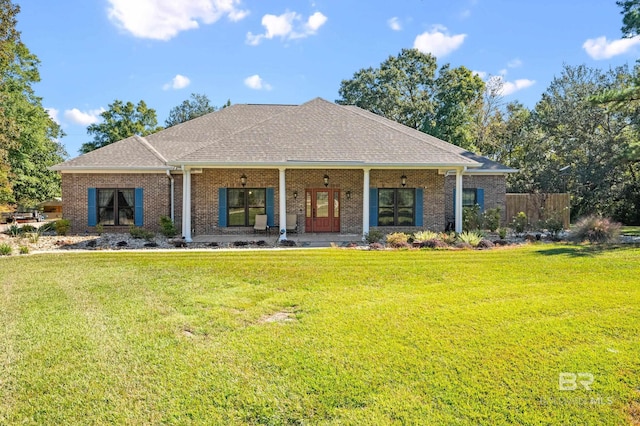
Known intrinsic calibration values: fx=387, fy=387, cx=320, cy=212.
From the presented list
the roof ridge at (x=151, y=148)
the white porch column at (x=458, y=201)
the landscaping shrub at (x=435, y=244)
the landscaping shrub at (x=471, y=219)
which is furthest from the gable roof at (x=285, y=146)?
the landscaping shrub at (x=435, y=244)

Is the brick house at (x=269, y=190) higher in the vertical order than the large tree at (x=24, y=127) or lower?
lower

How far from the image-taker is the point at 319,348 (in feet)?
14.5

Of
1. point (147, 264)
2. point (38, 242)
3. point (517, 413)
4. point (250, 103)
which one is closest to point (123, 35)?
point (250, 103)

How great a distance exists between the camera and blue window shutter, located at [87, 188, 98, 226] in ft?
54.7

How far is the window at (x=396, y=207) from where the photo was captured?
54.2ft

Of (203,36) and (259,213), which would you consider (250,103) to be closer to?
(203,36)

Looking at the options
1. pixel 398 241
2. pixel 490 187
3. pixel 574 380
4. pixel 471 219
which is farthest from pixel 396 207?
pixel 574 380

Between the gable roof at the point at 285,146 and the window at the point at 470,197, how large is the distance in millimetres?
1357

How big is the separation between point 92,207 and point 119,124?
22113 millimetres

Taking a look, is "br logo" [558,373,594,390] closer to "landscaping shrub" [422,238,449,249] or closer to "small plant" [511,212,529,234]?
"landscaping shrub" [422,238,449,249]

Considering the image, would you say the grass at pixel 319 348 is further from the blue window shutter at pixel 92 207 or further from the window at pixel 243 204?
the blue window shutter at pixel 92 207

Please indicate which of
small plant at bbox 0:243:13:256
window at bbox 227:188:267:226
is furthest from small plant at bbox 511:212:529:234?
small plant at bbox 0:243:13:256

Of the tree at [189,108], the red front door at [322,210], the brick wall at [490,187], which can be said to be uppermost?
the tree at [189,108]

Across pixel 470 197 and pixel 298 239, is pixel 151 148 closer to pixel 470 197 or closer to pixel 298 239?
pixel 298 239
